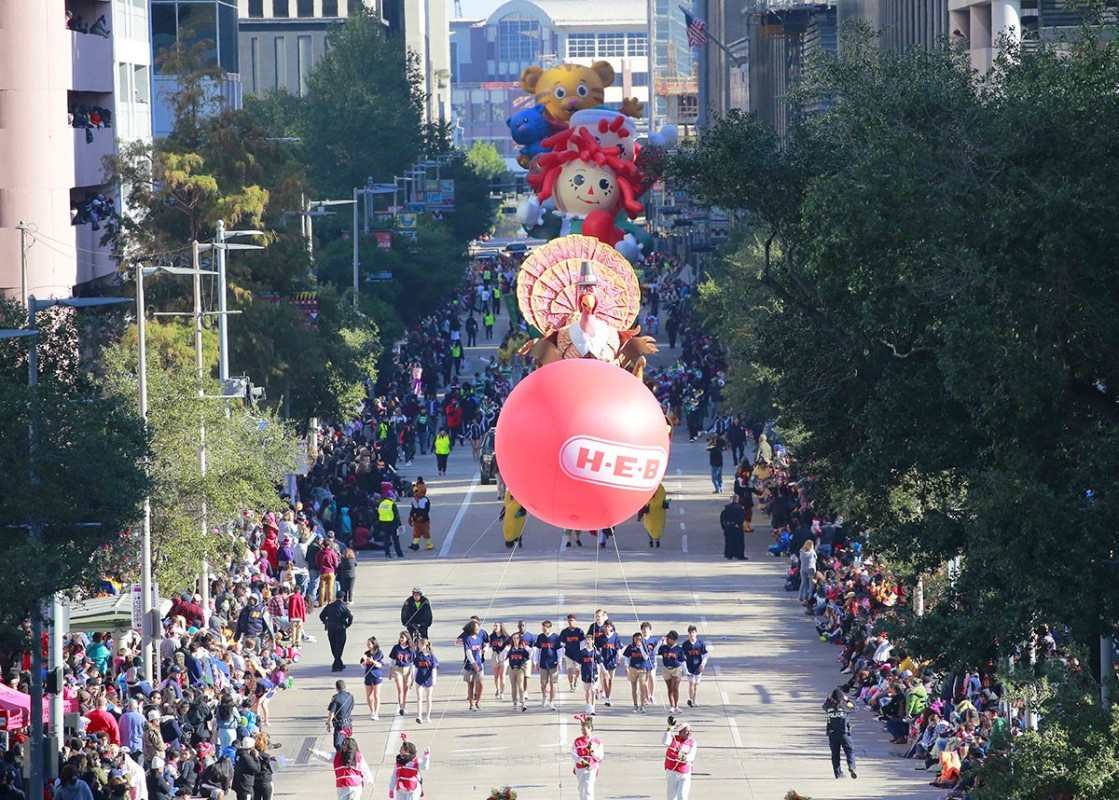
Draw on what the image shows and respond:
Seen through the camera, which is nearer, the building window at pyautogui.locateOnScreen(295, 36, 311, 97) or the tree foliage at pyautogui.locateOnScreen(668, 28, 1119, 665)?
the tree foliage at pyautogui.locateOnScreen(668, 28, 1119, 665)

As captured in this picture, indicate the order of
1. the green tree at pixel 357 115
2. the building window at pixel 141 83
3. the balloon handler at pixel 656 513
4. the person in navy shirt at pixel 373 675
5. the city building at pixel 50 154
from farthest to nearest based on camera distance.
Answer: the green tree at pixel 357 115
the building window at pixel 141 83
the city building at pixel 50 154
the balloon handler at pixel 656 513
the person in navy shirt at pixel 373 675

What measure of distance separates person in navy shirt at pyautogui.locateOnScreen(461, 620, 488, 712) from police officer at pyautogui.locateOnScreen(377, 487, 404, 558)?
12087 mm

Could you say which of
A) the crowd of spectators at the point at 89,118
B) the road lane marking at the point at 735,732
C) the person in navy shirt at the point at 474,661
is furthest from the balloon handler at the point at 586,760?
the crowd of spectators at the point at 89,118

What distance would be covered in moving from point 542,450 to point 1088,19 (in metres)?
6.81

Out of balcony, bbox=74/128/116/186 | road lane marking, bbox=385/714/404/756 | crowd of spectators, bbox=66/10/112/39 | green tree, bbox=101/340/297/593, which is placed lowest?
road lane marking, bbox=385/714/404/756

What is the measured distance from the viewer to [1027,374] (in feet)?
61.9

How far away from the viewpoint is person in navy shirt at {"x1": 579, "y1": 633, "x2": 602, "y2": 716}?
1191 inches

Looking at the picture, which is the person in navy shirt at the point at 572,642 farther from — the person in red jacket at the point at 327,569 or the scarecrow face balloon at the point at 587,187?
the scarecrow face balloon at the point at 587,187

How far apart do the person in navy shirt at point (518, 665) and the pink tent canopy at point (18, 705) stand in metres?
6.41

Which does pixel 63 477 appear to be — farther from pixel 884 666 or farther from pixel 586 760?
pixel 884 666

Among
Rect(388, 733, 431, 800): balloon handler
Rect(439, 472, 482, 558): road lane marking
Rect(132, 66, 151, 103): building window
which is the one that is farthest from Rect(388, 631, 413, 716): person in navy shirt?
Rect(132, 66, 151, 103): building window

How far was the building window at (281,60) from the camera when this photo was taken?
128625 millimetres

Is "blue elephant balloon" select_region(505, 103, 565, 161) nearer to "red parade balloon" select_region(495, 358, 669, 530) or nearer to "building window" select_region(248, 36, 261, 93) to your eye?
"red parade balloon" select_region(495, 358, 669, 530)

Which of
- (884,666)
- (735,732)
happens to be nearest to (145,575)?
(735,732)
